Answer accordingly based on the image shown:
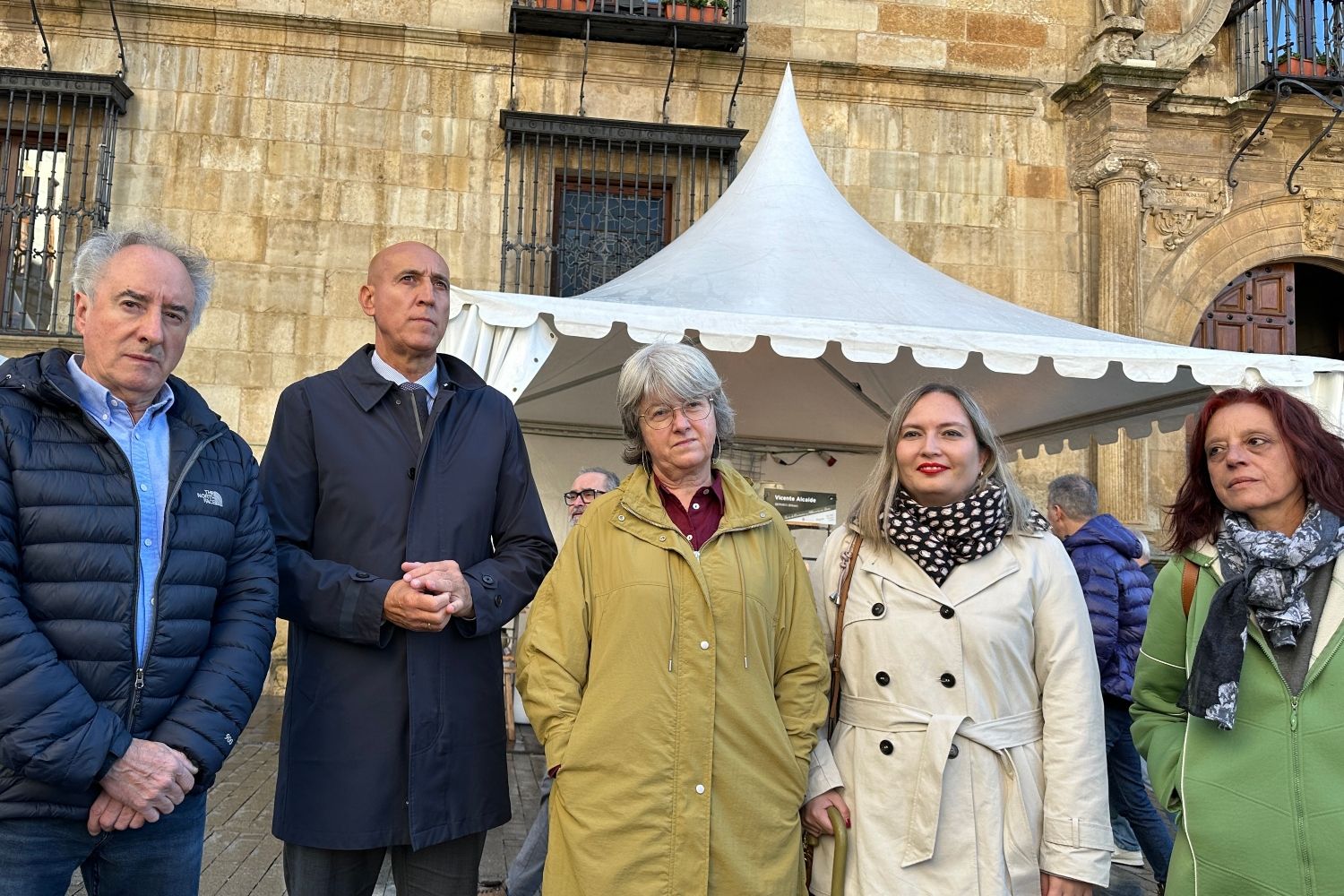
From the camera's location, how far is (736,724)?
88.6 inches

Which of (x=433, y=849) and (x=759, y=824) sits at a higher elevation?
(x=759, y=824)

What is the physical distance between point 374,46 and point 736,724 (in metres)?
8.46

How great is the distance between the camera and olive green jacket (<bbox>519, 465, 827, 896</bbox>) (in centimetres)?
218

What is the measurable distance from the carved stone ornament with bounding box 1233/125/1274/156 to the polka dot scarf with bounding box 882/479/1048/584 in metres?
9.13

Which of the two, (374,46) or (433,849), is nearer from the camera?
(433,849)

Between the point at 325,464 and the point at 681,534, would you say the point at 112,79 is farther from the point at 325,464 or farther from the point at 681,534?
the point at 681,534

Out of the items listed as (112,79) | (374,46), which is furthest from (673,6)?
(112,79)

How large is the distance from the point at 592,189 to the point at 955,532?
7.45 meters

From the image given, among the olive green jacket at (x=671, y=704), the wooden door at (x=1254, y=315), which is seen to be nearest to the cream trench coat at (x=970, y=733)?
the olive green jacket at (x=671, y=704)

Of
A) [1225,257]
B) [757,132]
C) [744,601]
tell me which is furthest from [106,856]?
[1225,257]

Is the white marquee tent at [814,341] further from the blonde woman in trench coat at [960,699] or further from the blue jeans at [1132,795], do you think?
the blonde woman in trench coat at [960,699]

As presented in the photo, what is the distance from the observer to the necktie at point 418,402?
268 cm

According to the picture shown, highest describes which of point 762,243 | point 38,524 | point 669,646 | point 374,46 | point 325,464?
point 374,46

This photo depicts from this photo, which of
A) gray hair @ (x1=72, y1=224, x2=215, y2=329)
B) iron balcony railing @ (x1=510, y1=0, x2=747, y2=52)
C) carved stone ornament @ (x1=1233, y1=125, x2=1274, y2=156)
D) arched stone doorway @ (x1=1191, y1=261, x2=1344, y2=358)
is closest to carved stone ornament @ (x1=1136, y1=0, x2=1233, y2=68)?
carved stone ornament @ (x1=1233, y1=125, x2=1274, y2=156)
